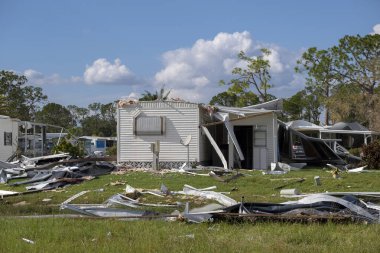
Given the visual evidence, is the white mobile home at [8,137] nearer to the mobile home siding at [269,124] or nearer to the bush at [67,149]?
the bush at [67,149]

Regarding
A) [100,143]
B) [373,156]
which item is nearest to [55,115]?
[100,143]

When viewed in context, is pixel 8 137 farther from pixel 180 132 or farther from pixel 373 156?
pixel 373 156

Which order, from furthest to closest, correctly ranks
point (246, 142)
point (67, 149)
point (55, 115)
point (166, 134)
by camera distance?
point (55, 115) < point (67, 149) < point (246, 142) < point (166, 134)

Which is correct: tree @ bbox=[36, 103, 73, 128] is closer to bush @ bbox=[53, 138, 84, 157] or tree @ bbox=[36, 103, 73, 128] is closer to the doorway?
bush @ bbox=[53, 138, 84, 157]

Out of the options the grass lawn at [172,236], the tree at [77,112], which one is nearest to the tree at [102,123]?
the tree at [77,112]

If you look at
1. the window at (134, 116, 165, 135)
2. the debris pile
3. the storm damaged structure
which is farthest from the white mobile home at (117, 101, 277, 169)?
the storm damaged structure

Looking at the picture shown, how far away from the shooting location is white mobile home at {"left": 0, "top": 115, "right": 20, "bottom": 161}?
29188 mm

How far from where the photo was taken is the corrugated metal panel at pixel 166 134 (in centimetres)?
2306

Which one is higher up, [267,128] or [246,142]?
[267,128]

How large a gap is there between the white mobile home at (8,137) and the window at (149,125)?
1010 cm

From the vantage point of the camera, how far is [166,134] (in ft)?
76.2

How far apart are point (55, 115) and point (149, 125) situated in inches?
2182

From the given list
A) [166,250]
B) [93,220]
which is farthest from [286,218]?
[93,220]

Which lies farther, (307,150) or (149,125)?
(307,150)
